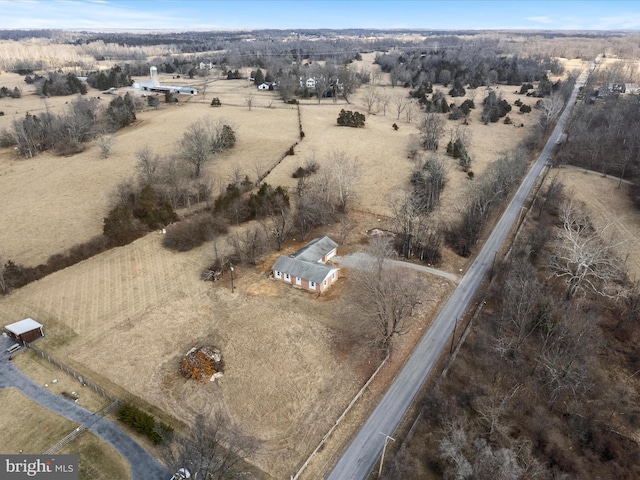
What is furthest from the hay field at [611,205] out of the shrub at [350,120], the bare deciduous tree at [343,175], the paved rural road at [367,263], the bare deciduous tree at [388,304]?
the shrub at [350,120]

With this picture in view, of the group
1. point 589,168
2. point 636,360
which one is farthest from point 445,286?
point 589,168

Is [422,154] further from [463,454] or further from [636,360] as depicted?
[463,454]

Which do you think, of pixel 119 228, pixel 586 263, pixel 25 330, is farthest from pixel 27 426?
pixel 586 263

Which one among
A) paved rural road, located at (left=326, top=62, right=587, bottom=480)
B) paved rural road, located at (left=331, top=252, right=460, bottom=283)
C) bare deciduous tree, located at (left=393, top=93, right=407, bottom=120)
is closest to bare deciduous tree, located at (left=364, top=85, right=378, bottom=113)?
bare deciduous tree, located at (left=393, top=93, right=407, bottom=120)

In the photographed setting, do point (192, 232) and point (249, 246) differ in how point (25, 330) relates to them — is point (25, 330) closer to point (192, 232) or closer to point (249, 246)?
point (192, 232)

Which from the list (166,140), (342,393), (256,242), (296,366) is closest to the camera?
(342,393)

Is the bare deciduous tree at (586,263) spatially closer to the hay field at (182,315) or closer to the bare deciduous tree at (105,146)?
the hay field at (182,315)
